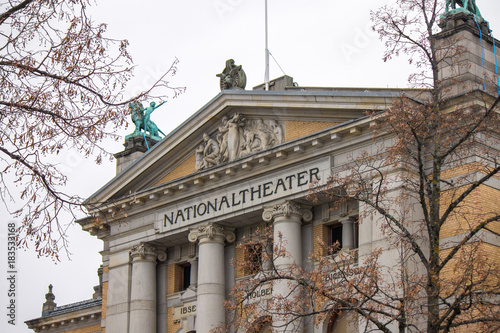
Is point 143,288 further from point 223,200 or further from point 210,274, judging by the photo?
point 223,200

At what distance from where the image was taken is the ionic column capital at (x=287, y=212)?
34.9 metres

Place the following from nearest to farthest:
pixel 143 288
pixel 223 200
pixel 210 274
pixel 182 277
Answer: pixel 210 274 → pixel 223 200 → pixel 143 288 → pixel 182 277

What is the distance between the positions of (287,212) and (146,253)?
23.7 feet

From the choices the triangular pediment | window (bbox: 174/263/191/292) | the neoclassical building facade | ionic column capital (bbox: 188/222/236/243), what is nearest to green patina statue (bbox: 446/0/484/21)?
the neoclassical building facade

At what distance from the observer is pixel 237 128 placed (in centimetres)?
3747

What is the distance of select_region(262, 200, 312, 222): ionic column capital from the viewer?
1375 inches

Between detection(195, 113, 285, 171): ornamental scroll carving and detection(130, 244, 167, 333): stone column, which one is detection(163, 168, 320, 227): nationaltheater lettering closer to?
detection(195, 113, 285, 171): ornamental scroll carving

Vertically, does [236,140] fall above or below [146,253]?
above

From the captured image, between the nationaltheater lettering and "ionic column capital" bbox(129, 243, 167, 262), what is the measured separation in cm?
134

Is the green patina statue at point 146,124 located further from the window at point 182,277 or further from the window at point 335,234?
the window at point 335,234

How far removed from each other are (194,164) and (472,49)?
11598 mm

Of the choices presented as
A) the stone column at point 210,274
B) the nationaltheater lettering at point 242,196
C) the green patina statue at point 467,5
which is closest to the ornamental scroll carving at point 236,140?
the nationaltheater lettering at point 242,196

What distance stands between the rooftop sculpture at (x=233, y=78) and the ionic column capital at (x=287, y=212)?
5349 mm

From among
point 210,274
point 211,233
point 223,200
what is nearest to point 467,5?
point 223,200
